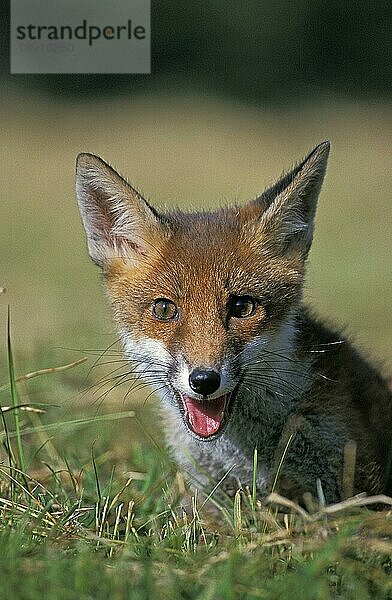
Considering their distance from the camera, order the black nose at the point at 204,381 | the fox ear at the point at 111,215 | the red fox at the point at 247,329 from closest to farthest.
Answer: the black nose at the point at 204,381 → the red fox at the point at 247,329 → the fox ear at the point at 111,215

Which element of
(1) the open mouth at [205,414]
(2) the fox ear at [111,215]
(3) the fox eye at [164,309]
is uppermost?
(2) the fox ear at [111,215]

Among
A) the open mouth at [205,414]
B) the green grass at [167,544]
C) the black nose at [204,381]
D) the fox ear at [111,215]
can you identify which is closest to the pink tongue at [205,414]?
the open mouth at [205,414]

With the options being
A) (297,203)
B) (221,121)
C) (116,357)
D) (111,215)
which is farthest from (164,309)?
(221,121)

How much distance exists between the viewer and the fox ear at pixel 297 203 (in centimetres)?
393

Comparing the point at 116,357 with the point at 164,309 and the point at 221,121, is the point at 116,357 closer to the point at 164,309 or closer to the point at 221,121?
the point at 164,309

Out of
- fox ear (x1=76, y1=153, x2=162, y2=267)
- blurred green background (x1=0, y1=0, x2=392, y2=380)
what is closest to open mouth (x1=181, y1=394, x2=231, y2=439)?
fox ear (x1=76, y1=153, x2=162, y2=267)

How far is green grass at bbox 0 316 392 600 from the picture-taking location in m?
2.72

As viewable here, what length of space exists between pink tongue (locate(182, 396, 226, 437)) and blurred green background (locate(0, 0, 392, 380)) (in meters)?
6.51

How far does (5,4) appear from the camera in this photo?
989 cm

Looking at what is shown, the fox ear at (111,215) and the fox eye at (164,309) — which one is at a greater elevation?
the fox ear at (111,215)

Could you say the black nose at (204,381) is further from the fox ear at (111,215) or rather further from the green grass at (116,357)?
the fox ear at (111,215)

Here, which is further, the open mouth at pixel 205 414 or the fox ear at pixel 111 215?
the fox ear at pixel 111 215

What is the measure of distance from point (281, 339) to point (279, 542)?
1061mm

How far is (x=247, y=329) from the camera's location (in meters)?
3.74
